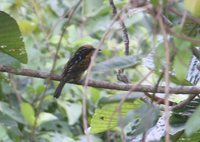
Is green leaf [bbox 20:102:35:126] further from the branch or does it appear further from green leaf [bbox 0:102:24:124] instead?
green leaf [bbox 0:102:24:124]

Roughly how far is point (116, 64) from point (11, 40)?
0.73 m

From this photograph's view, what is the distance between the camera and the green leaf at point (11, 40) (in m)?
1.52

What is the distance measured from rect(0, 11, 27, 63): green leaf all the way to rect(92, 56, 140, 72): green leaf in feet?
2.18

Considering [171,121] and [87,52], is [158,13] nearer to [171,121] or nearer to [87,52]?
[171,121]

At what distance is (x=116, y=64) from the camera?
911 millimetres

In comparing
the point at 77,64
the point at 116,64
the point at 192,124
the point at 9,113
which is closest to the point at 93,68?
the point at 116,64

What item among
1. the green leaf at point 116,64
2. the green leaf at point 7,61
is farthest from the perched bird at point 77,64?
the green leaf at point 116,64

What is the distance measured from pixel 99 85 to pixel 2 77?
462 mm

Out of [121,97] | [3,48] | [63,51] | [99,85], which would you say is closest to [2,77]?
[3,48]

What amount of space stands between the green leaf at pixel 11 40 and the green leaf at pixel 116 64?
663mm

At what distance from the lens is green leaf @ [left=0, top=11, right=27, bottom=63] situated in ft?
4.99

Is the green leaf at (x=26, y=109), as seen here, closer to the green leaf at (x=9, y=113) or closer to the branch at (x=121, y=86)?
the branch at (x=121, y=86)

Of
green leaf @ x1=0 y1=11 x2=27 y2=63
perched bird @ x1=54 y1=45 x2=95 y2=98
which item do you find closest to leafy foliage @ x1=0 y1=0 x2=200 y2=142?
green leaf @ x1=0 y1=11 x2=27 y2=63

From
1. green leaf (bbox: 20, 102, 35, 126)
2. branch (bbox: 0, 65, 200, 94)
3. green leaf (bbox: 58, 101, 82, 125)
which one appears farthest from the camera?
green leaf (bbox: 58, 101, 82, 125)
